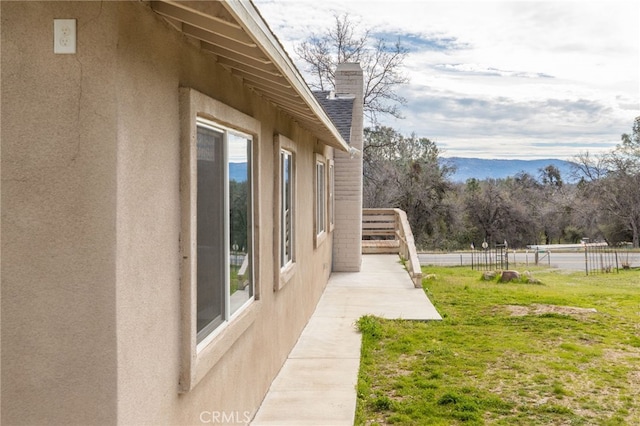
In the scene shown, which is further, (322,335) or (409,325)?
(409,325)

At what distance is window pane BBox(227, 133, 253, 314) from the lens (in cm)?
379

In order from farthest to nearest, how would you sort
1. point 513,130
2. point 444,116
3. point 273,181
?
point 513,130, point 444,116, point 273,181

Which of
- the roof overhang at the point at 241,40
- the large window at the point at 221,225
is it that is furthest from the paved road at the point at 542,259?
the roof overhang at the point at 241,40

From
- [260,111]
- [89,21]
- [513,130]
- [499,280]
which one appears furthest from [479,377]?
[513,130]

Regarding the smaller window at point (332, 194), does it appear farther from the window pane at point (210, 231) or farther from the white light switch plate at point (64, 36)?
the white light switch plate at point (64, 36)

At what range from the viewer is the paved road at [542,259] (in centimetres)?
2230

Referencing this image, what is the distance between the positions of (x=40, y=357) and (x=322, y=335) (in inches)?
219

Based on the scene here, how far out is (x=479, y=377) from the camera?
5.73 meters

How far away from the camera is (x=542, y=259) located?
24.0 meters

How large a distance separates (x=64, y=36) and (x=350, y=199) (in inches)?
452

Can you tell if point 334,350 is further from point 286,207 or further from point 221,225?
point 221,225

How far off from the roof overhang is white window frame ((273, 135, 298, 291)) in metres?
1.14

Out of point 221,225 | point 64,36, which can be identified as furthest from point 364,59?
point 64,36

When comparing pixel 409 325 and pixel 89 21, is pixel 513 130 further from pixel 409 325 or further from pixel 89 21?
pixel 89 21
